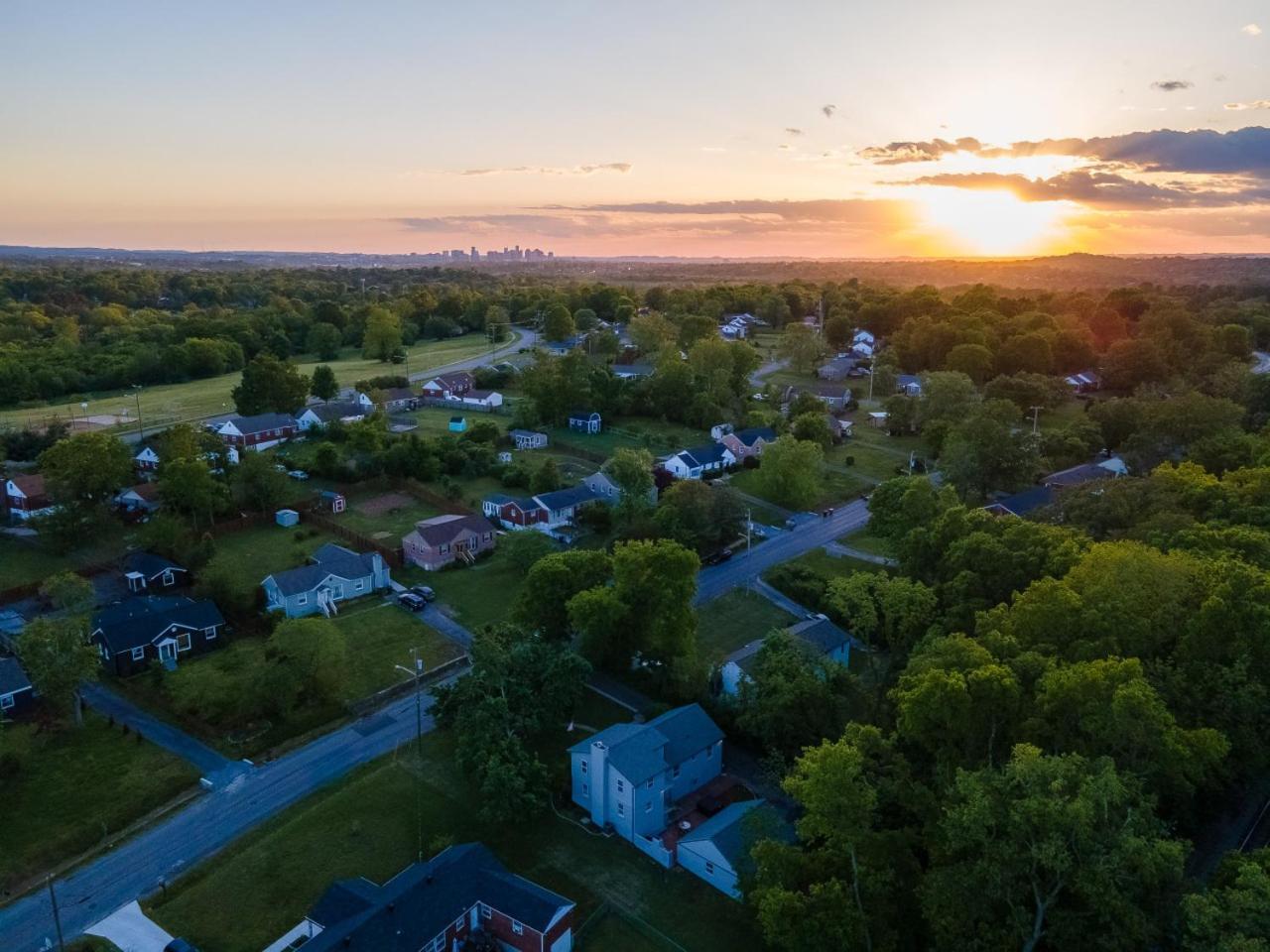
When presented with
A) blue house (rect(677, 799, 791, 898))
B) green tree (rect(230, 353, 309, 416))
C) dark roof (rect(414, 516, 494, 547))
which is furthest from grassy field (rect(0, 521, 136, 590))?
blue house (rect(677, 799, 791, 898))

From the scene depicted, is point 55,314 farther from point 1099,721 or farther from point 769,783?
point 1099,721

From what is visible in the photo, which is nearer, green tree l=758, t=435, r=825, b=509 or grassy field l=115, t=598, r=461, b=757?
grassy field l=115, t=598, r=461, b=757

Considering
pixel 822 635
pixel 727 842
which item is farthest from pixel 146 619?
pixel 822 635

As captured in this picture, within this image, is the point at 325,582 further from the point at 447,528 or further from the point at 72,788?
the point at 72,788

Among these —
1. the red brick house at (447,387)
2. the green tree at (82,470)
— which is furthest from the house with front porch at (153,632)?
the red brick house at (447,387)

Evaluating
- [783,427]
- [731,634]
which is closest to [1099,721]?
[731,634]

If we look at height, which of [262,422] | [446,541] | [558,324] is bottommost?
[446,541]

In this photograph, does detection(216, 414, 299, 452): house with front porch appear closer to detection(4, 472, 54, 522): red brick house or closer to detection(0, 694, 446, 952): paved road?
detection(4, 472, 54, 522): red brick house
